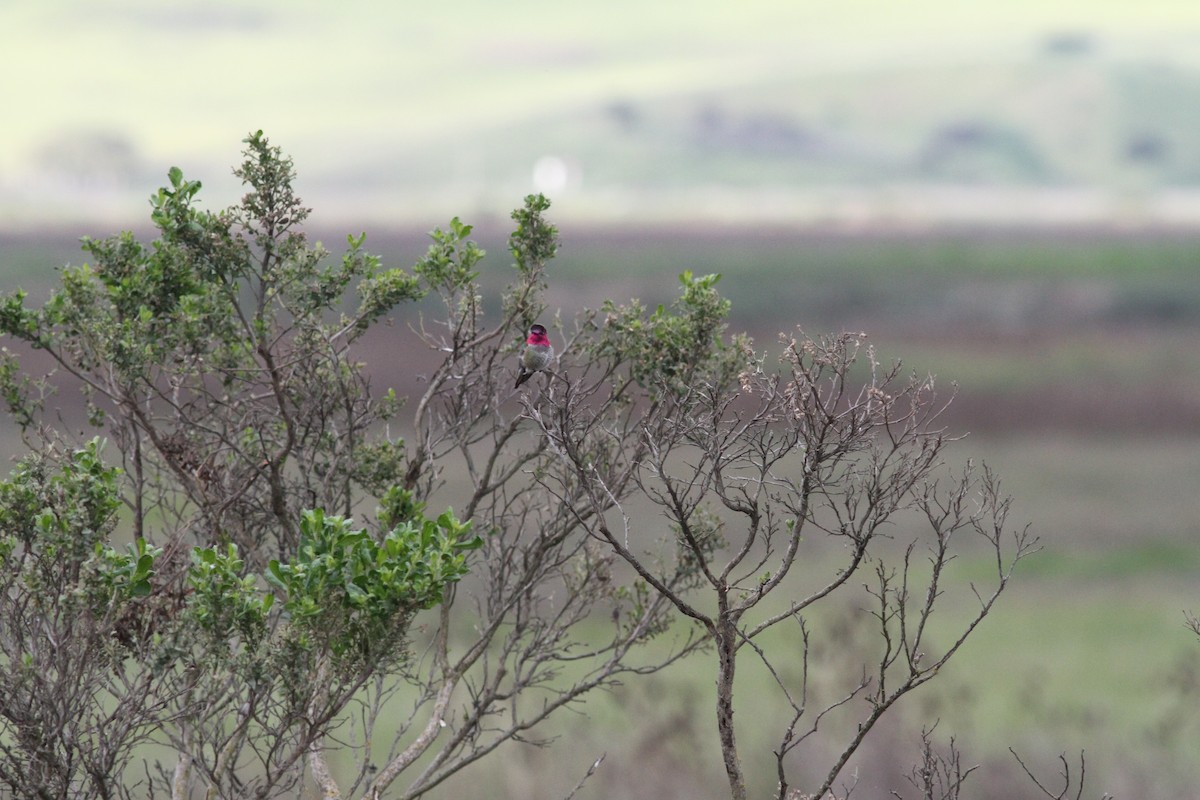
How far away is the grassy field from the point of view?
40188mm

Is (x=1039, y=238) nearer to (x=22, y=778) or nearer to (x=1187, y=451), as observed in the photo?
(x=1187, y=451)

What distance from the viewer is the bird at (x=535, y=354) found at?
1270 cm

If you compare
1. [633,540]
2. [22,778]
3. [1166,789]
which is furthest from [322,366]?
[633,540]

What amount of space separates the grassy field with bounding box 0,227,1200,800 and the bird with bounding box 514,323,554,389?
451 cm

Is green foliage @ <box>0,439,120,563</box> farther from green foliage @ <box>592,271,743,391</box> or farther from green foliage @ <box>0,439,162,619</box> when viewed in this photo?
green foliage @ <box>592,271,743,391</box>

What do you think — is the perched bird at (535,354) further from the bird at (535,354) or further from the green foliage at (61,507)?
the green foliage at (61,507)

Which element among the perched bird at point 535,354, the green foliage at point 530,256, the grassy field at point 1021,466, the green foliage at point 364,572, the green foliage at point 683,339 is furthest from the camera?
the grassy field at point 1021,466

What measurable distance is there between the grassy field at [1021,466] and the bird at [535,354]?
14.8 feet

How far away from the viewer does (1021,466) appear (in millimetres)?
84750

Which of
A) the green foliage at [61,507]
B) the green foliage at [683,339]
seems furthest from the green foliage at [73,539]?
the green foliage at [683,339]

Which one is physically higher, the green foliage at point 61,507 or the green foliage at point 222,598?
the green foliage at point 61,507

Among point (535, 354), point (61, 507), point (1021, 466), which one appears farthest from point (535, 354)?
point (1021, 466)

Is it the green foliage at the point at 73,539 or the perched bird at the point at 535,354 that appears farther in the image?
the perched bird at the point at 535,354

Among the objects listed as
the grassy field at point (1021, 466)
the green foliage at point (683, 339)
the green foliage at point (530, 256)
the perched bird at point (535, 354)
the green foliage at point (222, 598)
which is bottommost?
the green foliage at point (222, 598)
